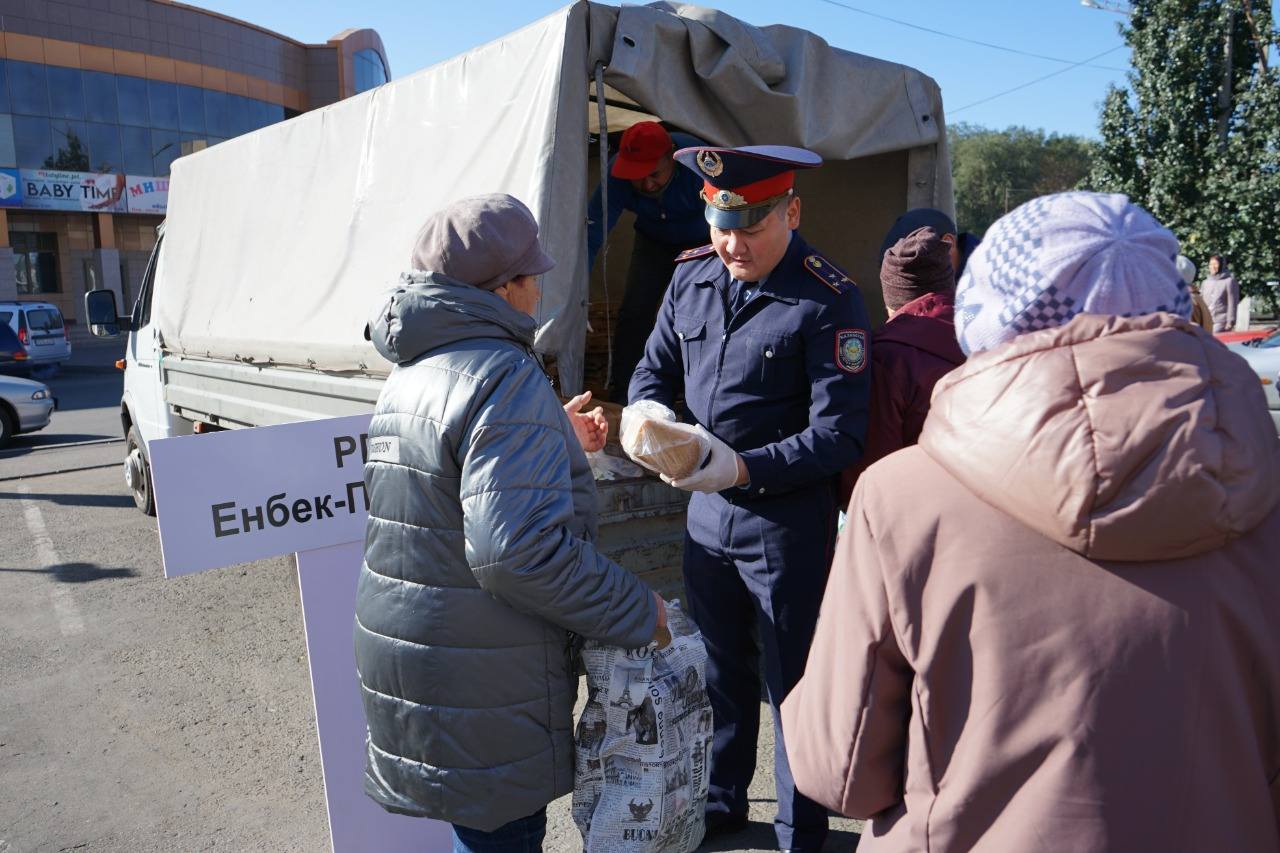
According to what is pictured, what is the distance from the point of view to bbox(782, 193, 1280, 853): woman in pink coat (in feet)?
3.43

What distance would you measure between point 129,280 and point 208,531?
35991mm

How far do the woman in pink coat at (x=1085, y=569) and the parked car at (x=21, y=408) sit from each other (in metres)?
13.5

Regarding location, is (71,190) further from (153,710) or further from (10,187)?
(153,710)

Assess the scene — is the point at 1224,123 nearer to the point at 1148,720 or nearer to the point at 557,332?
the point at 557,332

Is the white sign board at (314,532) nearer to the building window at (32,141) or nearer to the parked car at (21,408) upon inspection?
the parked car at (21,408)

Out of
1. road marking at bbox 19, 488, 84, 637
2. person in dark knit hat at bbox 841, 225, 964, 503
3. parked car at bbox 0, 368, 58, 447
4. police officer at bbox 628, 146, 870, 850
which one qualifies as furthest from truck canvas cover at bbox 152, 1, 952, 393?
parked car at bbox 0, 368, 58, 447

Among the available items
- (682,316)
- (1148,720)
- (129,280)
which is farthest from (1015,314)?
(129,280)

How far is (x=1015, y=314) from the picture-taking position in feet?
4.01

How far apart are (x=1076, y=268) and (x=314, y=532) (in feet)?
7.20

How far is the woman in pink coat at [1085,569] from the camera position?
3.43ft

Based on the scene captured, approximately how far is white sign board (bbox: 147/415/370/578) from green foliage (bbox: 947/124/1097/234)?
53.7 meters

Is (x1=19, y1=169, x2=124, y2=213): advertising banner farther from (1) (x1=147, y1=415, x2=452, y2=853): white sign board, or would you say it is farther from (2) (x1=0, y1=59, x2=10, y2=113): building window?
(1) (x1=147, y1=415, x2=452, y2=853): white sign board

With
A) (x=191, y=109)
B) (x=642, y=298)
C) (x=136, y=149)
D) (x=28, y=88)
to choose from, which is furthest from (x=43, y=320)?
(x=642, y=298)

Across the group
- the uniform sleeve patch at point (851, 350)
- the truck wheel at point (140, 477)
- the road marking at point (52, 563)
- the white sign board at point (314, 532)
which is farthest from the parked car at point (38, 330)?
the uniform sleeve patch at point (851, 350)
